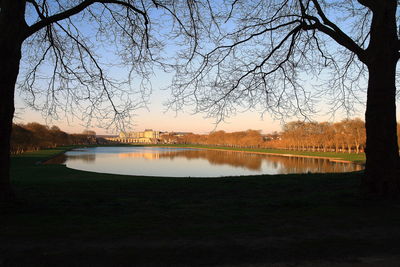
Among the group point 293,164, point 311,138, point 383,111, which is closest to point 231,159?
point 293,164

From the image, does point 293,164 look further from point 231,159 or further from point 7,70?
point 7,70

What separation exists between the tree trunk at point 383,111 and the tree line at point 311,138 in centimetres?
167

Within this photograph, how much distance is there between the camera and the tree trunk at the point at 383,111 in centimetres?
663

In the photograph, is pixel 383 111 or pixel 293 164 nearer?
pixel 383 111

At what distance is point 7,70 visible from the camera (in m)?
5.82

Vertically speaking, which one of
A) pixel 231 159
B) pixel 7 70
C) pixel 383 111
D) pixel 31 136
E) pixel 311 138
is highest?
pixel 311 138

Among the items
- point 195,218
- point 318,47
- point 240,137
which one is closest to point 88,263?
point 195,218

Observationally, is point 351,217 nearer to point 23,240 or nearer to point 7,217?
point 23,240

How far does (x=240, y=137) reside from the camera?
129m

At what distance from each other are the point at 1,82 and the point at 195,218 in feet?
14.5

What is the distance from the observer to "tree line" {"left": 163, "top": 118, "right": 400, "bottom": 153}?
35.4 feet

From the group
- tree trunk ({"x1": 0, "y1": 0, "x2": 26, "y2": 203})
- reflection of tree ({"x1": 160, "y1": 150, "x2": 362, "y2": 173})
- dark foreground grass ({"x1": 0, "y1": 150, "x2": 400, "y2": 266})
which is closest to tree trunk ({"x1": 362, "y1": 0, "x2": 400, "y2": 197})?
dark foreground grass ({"x1": 0, "y1": 150, "x2": 400, "y2": 266})

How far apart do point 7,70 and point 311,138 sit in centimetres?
7295

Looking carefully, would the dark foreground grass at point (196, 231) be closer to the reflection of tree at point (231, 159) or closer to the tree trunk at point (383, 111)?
the tree trunk at point (383, 111)
